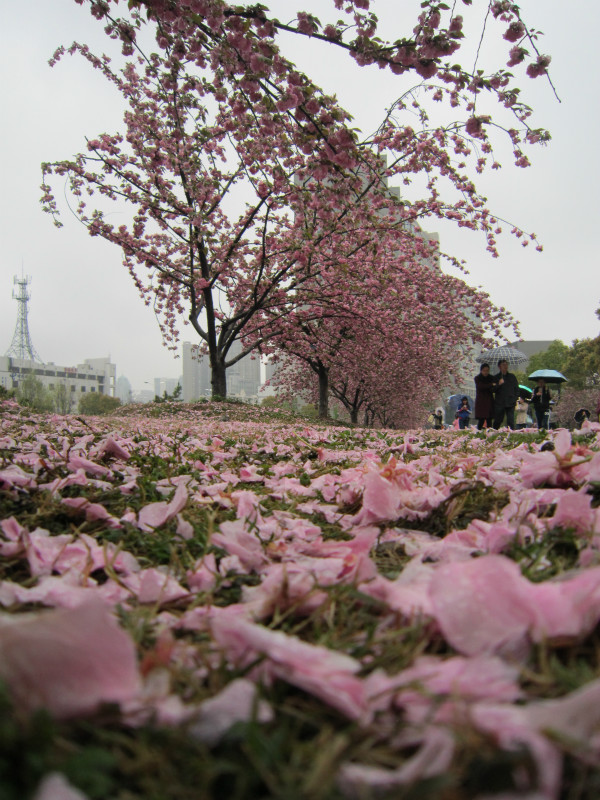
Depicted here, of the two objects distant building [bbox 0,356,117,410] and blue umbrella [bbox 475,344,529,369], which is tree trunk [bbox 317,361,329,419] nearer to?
blue umbrella [bbox 475,344,529,369]

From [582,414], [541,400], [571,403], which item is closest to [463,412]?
[541,400]

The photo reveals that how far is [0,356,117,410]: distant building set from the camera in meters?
110

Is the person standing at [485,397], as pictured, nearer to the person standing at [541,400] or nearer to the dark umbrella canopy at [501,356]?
the person standing at [541,400]

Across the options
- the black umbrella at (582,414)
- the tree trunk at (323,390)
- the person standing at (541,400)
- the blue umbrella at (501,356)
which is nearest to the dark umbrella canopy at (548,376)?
the blue umbrella at (501,356)

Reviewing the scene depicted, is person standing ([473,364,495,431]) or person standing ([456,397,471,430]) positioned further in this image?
person standing ([456,397,471,430])

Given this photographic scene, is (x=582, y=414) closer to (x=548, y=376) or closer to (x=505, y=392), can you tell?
(x=505, y=392)

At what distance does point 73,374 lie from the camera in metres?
126

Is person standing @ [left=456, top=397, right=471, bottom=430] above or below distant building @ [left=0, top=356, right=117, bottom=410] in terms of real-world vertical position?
below

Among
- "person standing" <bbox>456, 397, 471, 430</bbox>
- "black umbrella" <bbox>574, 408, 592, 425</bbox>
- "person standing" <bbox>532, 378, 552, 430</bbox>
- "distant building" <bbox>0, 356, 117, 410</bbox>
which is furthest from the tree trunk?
"distant building" <bbox>0, 356, 117, 410</bbox>

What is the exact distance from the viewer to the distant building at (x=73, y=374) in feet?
362

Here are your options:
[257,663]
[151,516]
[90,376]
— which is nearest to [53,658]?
[257,663]

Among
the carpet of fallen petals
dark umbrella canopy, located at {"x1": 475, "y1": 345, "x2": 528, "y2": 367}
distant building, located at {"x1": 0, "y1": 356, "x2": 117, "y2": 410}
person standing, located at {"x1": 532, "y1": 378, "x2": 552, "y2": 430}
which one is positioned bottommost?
the carpet of fallen petals

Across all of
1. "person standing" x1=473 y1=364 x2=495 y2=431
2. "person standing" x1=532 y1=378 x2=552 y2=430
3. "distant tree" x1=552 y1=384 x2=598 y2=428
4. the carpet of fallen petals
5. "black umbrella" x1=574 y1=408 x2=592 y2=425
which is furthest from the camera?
"distant tree" x1=552 y1=384 x2=598 y2=428

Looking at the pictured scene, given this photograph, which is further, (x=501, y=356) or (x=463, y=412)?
→ (x=501, y=356)
